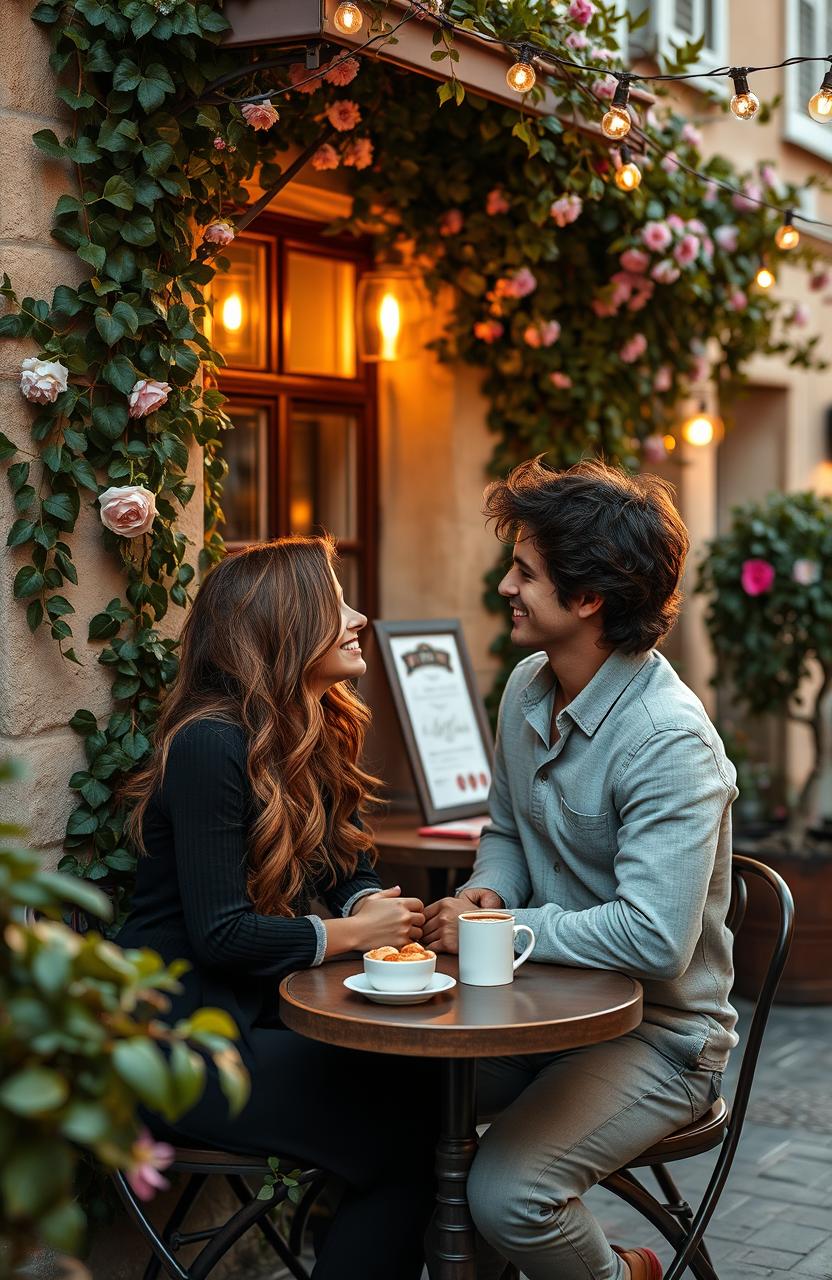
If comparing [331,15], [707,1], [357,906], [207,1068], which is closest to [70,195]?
[331,15]

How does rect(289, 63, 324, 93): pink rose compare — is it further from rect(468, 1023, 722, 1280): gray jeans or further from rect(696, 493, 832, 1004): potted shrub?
rect(696, 493, 832, 1004): potted shrub

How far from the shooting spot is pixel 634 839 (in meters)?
2.65

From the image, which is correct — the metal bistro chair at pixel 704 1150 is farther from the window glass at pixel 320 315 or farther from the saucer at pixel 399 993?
the window glass at pixel 320 315

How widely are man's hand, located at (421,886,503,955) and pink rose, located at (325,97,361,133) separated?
2011 millimetres

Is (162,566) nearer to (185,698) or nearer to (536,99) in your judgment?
(185,698)

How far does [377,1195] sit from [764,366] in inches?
232

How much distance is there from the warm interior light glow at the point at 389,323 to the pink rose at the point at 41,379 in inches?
81.0

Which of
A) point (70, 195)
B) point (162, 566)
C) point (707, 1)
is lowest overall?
point (162, 566)

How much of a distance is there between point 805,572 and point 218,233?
334 centimetres

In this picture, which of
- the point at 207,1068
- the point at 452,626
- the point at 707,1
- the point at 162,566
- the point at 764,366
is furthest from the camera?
the point at 764,366

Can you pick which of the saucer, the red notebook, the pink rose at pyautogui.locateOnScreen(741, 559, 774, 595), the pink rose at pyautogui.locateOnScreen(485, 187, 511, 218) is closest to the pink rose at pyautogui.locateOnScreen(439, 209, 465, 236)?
the pink rose at pyautogui.locateOnScreen(485, 187, 511, 218)

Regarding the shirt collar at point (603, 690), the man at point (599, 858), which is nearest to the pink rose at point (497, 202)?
the man at point (599, 858)

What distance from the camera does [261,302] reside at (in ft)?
15.2

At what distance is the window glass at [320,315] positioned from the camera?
4770mm
